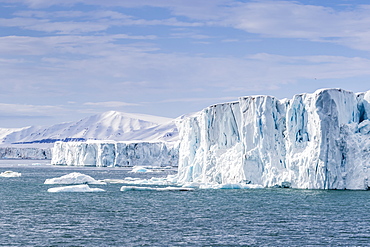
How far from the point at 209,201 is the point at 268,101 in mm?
10626

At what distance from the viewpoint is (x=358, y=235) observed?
67.9ft

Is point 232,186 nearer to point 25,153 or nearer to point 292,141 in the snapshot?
point 292,141

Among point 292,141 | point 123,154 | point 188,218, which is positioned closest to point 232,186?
point 292,141

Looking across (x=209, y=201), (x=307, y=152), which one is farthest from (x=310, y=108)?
(x=209, y=201)

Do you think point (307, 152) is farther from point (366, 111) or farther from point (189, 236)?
point (189, 236)

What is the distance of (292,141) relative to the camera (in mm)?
37719

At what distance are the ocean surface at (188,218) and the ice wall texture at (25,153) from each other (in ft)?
355

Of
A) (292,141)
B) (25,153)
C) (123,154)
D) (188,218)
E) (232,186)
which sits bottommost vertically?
(25,153)

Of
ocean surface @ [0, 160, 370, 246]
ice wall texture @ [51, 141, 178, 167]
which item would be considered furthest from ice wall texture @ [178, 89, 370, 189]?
ice wall texture @ [51, 141, 178, 167]

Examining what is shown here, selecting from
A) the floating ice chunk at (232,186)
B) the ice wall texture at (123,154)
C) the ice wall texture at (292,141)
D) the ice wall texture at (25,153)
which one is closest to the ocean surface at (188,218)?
the ice wall texture at (292,141)

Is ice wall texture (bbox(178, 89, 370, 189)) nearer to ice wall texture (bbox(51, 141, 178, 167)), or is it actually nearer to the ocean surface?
the ocean surface

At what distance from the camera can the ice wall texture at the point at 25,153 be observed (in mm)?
142375

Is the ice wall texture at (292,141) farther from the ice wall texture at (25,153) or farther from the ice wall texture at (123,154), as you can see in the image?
the ice wall texture at (25,153)

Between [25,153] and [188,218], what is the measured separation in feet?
413
